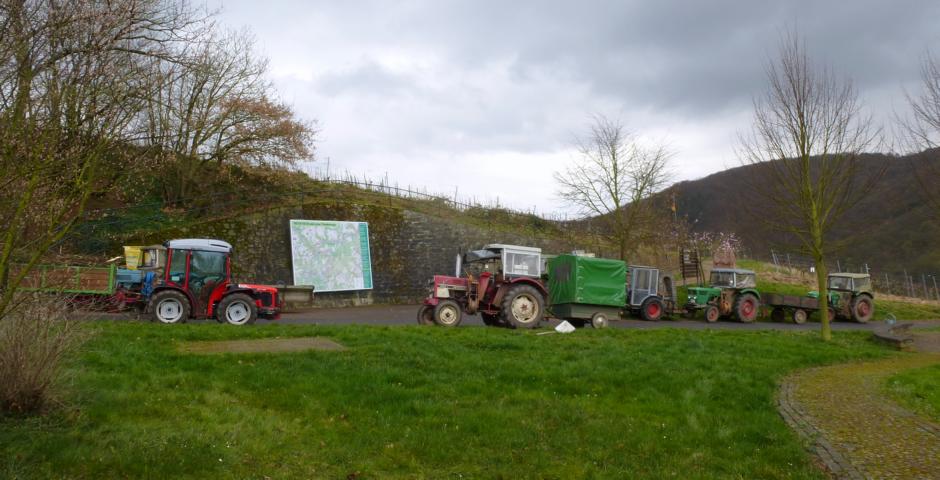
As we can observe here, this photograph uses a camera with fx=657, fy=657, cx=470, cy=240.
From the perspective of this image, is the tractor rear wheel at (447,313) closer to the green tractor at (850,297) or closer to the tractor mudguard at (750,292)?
the tractor mudguard at (750,292)

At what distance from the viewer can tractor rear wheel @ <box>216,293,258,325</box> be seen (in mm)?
15883

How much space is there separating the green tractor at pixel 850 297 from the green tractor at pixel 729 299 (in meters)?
3.61

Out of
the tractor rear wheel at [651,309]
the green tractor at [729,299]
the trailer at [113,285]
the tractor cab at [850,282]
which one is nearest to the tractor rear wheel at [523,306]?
the tractor rear wheel at [651,309]

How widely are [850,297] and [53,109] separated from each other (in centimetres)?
2928

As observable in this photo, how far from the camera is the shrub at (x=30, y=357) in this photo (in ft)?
19.8

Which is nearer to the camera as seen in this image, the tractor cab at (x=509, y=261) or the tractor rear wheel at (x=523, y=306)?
the tractor rear wheel at (x=523, y=306)

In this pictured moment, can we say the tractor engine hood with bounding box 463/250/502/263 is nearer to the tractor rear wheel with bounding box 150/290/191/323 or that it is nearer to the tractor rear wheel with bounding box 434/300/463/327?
the tractor rear wheel with bounding box 434/300/463/327

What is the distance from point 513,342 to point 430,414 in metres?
5.55

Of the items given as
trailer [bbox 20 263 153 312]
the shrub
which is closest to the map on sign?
trailer [bbox 20 263 153 312]

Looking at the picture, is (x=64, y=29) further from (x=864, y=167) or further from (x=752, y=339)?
(x=864, y=167)

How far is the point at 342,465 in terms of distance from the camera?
5.84m

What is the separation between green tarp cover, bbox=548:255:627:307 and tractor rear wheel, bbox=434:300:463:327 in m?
3.73

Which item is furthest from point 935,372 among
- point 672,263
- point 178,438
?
point 672,263

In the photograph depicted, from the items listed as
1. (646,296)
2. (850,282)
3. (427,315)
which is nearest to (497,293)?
(427,315)
